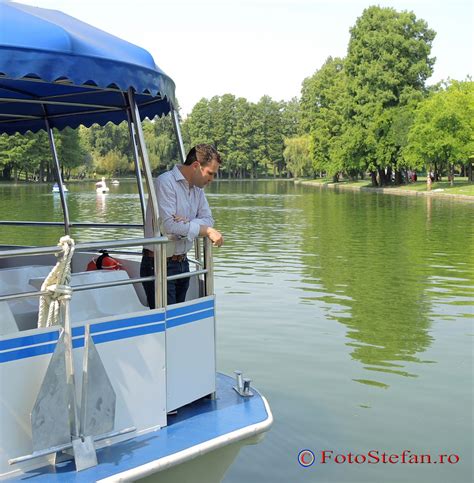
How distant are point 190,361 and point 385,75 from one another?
60937 millimetres

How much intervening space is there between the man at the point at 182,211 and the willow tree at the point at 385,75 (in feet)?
189

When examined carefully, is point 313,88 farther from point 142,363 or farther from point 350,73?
point 142,363

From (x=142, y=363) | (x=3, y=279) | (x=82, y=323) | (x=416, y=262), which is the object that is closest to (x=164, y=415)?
(x=142, y=363)

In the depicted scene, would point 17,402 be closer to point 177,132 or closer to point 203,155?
point 203,155

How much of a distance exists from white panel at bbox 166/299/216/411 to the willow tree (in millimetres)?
57576

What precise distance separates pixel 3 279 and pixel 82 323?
1355 millimetres

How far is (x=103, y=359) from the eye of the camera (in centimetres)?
437

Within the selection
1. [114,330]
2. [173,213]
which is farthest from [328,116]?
[114,330]

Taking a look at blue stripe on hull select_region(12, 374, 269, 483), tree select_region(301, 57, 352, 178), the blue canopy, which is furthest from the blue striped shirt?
tree select_region(301, 57, 352, 178)

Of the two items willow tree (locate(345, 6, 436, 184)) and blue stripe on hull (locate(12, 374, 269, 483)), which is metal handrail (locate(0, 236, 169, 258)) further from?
willow tree (locate(345, 6, 436, 184))

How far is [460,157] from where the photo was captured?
173ft

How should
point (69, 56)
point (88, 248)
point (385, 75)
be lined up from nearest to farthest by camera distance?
1. point (69, 56)
2. point (88, 248)
3. point (385, 75)

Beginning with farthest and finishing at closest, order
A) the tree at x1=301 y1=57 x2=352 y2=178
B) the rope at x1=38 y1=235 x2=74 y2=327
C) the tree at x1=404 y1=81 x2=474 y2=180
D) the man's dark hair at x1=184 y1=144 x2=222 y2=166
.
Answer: the tree at x1=301 y1=57 x2=352 y2=178 → the tree at x1=404 y1=81 x2=474 y2=180 → the man's dark hair at x1=184 y1=144 x2=222 y2=166 → the rope at x1=38 y1=235 x2=74 y2=327

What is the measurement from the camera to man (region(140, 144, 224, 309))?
4832 mm
